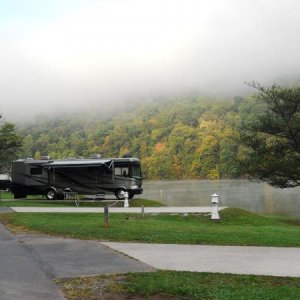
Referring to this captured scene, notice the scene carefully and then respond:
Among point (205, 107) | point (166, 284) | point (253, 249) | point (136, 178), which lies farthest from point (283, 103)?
point (205, 107)

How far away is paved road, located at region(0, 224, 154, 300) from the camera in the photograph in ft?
25.3

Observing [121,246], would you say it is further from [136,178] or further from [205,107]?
[205,107]

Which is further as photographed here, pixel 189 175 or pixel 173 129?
pixel 173 129

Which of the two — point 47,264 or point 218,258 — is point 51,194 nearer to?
point 47,264

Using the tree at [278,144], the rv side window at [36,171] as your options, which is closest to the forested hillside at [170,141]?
the rv side window at [36,171]

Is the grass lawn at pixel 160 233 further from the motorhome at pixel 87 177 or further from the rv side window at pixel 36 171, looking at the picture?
the rv side window at pixel 36 171

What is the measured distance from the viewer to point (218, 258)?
10461 mm

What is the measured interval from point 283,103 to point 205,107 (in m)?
144

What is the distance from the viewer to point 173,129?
482 ft

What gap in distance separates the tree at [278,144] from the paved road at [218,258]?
64.9 ft

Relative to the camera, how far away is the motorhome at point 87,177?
34312 mm

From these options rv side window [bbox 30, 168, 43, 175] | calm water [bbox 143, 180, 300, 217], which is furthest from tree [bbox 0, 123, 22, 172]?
rv side window [bbox 30, 168, 43, 175]

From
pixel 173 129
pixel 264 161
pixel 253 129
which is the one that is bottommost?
pixel 264 161

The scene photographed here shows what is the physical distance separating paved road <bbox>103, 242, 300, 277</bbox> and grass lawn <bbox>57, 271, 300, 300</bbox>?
2.18 ft
